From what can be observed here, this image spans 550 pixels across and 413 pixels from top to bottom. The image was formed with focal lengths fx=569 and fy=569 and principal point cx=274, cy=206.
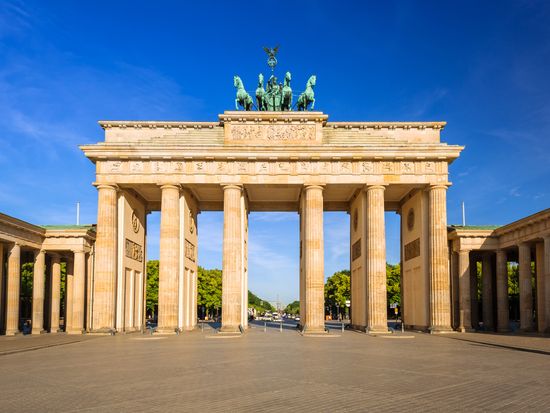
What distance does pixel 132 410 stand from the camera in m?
11.3

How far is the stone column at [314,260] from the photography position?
4484 cm

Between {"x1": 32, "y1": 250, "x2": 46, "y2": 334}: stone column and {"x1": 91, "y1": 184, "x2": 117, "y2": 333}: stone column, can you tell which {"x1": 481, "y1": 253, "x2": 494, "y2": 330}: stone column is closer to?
{"x1": 91, "y1": 184, "x2": 117, "y2": 333}: stone column

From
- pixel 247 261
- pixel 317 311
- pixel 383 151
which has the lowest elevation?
pixel 317 311

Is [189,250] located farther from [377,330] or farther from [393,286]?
[393,286]

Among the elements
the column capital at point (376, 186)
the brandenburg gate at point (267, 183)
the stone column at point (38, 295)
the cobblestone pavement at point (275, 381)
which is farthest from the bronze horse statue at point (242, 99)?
the cobblestone pavement at point (275, 381)

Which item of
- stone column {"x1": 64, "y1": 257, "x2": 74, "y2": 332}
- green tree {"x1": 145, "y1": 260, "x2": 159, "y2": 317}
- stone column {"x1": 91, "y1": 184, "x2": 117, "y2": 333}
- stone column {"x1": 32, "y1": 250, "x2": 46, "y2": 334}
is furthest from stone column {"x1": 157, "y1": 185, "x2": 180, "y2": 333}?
green tree {"x1": 145, "y1": 260, "x2": 159, "y2": 317}

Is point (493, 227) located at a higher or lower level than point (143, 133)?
lower

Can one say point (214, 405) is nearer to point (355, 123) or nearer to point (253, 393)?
point (253, 393)

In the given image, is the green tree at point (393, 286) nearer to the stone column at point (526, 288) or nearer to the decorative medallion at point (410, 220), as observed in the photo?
the decorative medallion at point (410, 220)

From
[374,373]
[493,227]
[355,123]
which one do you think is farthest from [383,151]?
[374,373]

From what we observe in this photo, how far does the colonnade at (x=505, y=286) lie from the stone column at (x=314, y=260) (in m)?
12.6

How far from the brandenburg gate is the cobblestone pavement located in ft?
67.3

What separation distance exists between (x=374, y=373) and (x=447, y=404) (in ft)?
18.1

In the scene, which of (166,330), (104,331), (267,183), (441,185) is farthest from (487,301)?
(104,331)
